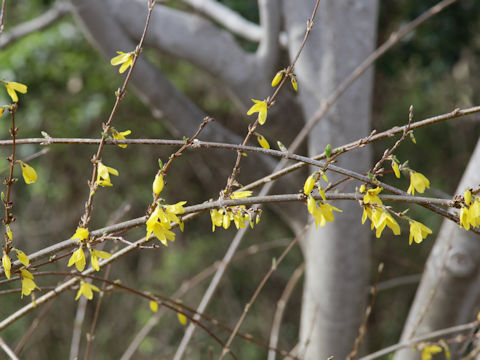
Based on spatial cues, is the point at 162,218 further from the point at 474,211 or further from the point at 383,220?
the point at 474,211

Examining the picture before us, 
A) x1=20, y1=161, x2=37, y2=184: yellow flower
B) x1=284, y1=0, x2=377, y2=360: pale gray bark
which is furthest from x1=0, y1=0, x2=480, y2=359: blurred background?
x1=20, y1=161, x2=37, y2=184: yellow flower

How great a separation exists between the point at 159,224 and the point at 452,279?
110 centimetres

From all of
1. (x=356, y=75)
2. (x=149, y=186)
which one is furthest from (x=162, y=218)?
(x=149, y=186)

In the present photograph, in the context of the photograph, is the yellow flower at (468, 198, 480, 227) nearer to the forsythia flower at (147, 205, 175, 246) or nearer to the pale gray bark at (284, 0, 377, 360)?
the forsythia flower at (147, 205, 175, 246)

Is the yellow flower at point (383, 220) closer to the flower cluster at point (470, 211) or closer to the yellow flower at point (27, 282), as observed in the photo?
the flower cluster at point (470, 211)

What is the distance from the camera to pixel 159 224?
28.4 inches

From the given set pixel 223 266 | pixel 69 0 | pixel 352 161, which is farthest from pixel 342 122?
pixel 69 0

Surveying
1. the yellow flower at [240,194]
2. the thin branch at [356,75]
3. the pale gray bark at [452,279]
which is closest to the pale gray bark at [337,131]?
the thin branch at [356,75]

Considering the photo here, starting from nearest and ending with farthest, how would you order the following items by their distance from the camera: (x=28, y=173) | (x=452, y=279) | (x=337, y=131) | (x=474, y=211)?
(x=474, y=211)
(x=28, y=173)
(x=452, y=279)
(x=337, y=131)

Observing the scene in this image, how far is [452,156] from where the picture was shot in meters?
3.46

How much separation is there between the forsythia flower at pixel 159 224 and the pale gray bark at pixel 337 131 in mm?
977

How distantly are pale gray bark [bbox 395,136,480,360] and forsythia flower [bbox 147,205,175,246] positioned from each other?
0.93m

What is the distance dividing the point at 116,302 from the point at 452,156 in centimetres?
254

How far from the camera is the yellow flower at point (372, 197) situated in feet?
2.32
